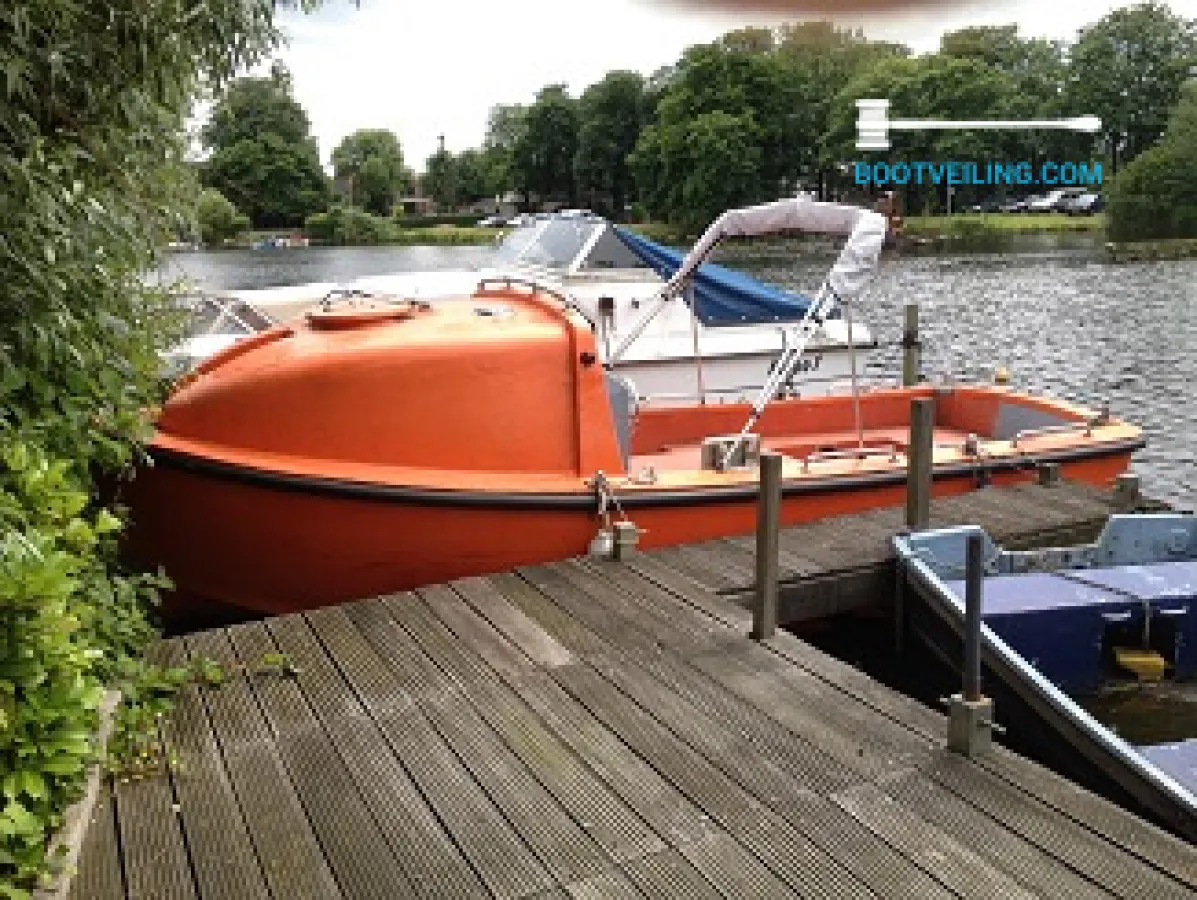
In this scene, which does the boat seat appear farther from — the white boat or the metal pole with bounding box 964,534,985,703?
the metal pole with bounding box 964,534,985,703

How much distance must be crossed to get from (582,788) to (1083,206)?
74.1 m

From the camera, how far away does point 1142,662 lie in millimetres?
6641

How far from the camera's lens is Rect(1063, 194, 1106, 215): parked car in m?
70.1

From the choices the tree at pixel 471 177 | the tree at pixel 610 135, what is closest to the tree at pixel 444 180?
the tree at pixel 471 177

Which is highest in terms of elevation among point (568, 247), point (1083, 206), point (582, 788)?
point (568, 247)

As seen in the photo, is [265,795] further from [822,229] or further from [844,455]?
[822,229]

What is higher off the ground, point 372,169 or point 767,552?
point 372,169

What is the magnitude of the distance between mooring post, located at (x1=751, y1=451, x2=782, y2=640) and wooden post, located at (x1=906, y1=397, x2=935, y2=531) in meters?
1.54

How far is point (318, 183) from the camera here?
3875 inches

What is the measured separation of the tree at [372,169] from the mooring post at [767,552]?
4314 inches

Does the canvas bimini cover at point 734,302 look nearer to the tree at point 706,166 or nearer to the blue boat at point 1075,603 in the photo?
the blue boat at point 1075,603

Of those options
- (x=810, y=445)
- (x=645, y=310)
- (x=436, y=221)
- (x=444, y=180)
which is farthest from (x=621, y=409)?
(x=444, y=180)

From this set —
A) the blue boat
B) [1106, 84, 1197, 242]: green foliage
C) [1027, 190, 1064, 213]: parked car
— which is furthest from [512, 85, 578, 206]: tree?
the blue boat

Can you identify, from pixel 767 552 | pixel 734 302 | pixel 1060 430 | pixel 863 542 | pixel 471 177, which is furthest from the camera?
pixel 471 177
